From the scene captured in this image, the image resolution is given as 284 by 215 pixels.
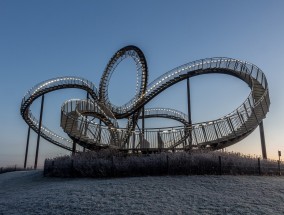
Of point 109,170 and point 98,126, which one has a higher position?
point 98,126

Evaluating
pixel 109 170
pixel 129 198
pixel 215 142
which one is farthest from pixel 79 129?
pixel 129 198

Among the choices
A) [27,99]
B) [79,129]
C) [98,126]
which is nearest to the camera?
[98,126]

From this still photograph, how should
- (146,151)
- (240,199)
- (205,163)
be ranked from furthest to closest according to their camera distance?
(146,151), (205,163), (240,199)

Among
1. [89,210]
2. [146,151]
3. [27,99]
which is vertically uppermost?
[27,99]

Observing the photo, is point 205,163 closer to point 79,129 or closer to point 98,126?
point 98,126

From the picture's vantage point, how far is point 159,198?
975 cm

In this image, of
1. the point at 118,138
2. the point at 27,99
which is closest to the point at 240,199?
the point at 118,138

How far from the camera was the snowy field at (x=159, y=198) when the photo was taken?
878 cm

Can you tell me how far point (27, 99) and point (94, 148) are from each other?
9.61 m

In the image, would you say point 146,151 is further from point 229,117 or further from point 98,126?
point 229,117

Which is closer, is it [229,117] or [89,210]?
[89,210]

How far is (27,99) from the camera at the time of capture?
28.2 metres

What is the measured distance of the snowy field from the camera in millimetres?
8781

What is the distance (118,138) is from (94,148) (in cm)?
346
